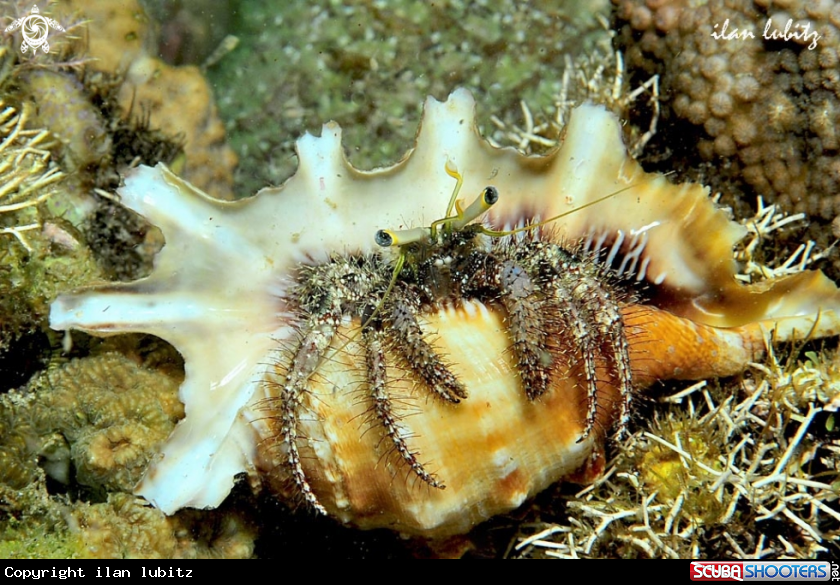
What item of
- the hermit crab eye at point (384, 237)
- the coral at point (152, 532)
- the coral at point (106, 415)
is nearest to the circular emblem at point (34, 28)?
the coral at point (106, 415)

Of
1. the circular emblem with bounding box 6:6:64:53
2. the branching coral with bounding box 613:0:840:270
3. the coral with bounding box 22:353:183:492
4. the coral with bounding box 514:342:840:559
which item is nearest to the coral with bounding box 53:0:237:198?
the circular emblem with bounding box 6:6:64:53

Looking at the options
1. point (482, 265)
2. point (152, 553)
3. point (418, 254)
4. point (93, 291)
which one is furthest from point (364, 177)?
point (152, 553)

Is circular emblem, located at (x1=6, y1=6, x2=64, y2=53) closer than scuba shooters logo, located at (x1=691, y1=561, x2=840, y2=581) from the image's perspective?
No

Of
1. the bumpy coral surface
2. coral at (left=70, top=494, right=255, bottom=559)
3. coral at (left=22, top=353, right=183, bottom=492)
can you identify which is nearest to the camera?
coral at (left=70, top=494, right=255, bottom=559)

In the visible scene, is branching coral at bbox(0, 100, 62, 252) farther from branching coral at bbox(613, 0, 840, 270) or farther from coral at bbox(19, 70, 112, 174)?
branching coral at bbox(613, 0, 840, 270)

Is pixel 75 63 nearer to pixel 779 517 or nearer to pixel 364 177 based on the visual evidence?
pixel 364 177

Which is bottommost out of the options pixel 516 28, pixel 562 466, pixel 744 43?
pixel 562 466

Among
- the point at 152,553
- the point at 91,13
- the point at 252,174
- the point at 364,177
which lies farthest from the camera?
the point at 252,174
